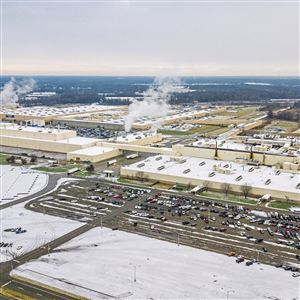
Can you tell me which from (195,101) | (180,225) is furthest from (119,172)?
(195,101)

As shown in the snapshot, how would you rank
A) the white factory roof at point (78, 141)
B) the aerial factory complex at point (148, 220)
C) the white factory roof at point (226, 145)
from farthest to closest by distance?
the white factory roof at point (78, 141) < the white factory roof at point (226, 145) < the aerial factory complex at point (148, 220)

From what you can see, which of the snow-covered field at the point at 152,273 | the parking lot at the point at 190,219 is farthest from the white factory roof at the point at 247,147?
the snow-covered field at the point at 152,273

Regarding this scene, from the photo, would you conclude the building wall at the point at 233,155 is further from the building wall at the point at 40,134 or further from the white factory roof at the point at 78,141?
A: the building wall at the point at 40,134

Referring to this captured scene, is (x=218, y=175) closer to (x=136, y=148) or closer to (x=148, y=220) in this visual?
(x=148, y=220)

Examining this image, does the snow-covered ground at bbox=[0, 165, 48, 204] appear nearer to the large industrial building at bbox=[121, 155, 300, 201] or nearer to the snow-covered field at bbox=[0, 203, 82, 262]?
the snow-covered field at bbox=[0, 203, 82, 262]

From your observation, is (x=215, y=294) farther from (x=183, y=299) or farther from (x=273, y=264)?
(x=273, y=264)

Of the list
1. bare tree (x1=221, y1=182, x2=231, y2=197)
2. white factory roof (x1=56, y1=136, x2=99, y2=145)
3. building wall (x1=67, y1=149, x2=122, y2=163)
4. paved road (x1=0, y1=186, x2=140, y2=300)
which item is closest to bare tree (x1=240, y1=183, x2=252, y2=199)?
bare tree (x1=221, y1=182, x2=231, y2=197)
